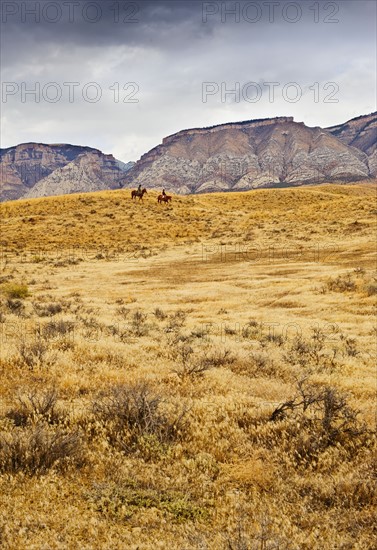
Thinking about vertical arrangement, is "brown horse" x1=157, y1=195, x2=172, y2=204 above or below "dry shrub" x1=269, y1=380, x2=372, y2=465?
above

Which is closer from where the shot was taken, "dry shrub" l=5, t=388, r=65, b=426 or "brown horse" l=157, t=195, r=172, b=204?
"dry shrub" l=5, t=388, r=65, b=426

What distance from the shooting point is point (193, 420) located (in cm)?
599

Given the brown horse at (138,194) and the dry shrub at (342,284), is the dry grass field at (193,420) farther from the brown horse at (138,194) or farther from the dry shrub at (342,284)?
the brown horse at (138,194)

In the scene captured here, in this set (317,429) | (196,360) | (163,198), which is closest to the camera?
(317,429)

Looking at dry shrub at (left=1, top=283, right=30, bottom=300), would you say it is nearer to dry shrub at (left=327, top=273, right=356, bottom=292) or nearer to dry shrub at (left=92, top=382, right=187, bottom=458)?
dry shrub at (left=92, top=382, right=187, bottom=458)

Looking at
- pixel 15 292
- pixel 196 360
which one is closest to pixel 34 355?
pixel 196 360

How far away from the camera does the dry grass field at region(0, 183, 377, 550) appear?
3.78 metres

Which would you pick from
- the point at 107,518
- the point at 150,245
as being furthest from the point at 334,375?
the point at 150,245

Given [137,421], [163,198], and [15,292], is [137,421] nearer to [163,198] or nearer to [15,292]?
[15,292]

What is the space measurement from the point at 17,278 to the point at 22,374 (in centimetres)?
2232

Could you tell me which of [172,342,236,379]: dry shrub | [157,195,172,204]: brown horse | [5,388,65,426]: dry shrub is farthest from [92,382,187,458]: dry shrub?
[157,195,172,204]: brown horse

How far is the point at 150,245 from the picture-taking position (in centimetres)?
4384

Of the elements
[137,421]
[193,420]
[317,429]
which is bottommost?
[317,429]

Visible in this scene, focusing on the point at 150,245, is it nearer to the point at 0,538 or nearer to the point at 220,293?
the point at 220,293
